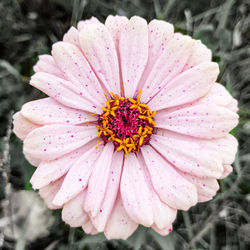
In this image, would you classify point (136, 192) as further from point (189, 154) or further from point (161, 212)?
point (189, 154)

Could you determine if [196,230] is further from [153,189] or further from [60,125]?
[60,125]

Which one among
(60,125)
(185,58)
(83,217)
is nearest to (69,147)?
(60,125)

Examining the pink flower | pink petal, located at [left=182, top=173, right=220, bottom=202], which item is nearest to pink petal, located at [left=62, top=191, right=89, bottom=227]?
the pink flower

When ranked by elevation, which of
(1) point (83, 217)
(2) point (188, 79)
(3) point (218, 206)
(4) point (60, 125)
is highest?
(2) point (188, 79)

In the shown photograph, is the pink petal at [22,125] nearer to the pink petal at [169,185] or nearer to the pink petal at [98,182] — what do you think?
the pink petal at [98,182]

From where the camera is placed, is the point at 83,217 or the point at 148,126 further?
the point at 148,126

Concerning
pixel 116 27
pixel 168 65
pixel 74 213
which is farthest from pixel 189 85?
pixel 74 213

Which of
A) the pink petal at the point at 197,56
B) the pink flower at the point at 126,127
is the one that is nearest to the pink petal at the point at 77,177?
the pink flower at the point at 126,127
